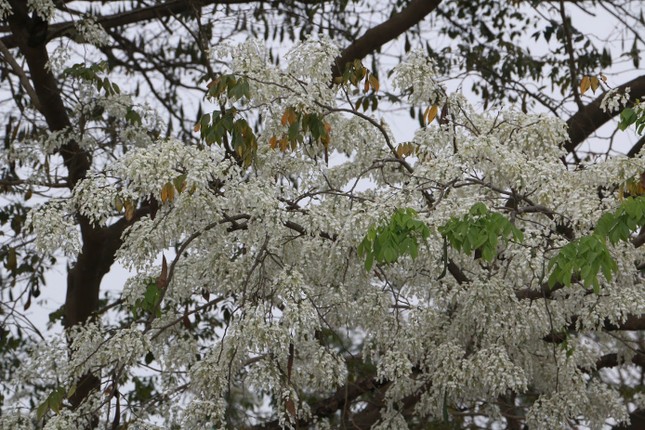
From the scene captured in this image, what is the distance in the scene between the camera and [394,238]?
4383 mm

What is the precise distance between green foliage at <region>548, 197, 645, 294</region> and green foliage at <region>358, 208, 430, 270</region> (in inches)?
21.9

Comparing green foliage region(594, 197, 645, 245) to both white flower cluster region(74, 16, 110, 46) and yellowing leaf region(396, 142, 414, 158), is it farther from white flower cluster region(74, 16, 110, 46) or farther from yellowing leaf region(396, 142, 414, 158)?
white flower cluster region(74, 16, 110, 46)

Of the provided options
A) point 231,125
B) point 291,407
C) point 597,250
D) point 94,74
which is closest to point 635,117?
point 597,250

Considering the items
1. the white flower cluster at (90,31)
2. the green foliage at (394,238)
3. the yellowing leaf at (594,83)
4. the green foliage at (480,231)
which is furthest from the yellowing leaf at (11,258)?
the yellowing leaf at (594,83)

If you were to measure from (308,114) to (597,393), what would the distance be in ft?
8.13

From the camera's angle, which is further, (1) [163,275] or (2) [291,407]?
(1) [163,275]

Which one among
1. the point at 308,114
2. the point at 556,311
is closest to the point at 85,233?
the point at 308,114

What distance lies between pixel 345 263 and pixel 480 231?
921 millimetres

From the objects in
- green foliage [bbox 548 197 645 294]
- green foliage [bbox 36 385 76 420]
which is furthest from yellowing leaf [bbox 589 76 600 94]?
green foliage [bbox 36 385 76 420]

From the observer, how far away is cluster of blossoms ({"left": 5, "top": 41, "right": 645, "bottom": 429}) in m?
4.80

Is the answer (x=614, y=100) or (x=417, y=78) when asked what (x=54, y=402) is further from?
(x=614, y=100)

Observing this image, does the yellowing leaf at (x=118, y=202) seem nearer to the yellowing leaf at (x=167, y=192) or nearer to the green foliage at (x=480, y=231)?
the yellowing leaf at (x=167, y=192)

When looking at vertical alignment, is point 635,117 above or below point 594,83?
below

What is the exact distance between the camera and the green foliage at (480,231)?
4.35m
